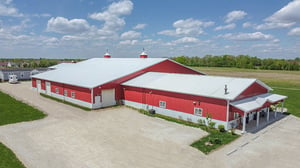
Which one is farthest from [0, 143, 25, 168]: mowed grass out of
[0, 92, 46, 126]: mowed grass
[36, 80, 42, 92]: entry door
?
[36, 80, 42, 92]: entry door

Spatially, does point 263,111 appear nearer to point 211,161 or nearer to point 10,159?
point 211,161

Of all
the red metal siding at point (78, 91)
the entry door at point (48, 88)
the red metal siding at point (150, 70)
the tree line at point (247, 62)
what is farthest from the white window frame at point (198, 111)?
the tree line at point (247, 62)

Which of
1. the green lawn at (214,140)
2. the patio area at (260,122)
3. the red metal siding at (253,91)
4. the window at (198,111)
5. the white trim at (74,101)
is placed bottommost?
the green lawn at (214,140)

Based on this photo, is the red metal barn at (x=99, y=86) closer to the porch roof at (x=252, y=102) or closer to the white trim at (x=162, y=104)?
the white trim at (x=162, y=104)

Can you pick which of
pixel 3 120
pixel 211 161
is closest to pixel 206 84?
pixel 211 161

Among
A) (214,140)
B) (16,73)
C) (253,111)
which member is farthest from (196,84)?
(16,73)

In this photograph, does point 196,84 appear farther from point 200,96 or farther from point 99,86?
point 99,86
